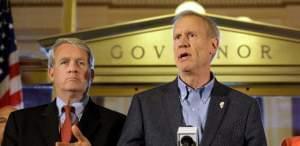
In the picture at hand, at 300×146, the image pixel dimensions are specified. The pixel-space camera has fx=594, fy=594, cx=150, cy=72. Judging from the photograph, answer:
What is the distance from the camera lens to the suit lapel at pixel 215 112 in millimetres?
1868

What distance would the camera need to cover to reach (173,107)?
194 cm

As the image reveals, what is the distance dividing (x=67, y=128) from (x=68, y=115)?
→ 8 cm

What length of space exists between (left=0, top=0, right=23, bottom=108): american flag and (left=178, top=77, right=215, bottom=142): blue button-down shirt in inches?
83.9

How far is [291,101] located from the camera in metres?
3.43

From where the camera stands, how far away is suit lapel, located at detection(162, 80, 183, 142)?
1.89 meters

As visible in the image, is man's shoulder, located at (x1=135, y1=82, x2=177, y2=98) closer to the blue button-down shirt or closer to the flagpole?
the blue button-down shirt

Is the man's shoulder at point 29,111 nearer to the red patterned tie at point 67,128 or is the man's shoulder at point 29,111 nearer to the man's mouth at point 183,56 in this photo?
the red patterned tie at point 67,128

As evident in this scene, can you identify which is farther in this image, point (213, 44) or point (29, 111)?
point (29, 111)

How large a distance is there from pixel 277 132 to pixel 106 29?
3.77 feet

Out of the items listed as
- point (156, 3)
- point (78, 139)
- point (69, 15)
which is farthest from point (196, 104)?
point (156, 3)

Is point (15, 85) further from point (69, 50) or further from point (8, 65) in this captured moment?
point (69, 50)

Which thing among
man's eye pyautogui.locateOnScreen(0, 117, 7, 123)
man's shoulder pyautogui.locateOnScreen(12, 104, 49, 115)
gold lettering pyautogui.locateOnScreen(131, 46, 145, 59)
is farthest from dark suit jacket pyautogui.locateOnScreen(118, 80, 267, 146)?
gold lettering pyautogui.locateOnScreen(131, 46, 145, 59)

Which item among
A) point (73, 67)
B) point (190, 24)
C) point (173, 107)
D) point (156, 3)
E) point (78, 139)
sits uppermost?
point (156, 3)

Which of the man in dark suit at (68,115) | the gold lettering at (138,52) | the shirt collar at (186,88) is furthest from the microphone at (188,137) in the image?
the gold lettering at (138,52)
